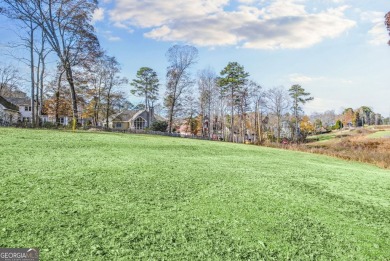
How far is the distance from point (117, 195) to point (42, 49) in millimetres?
22662

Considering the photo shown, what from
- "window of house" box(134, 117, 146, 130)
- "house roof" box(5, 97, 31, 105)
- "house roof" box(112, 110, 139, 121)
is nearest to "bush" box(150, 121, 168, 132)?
"window of house" box(134, 117, 146, 130)

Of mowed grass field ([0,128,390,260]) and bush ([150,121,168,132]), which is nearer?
mowed grass field ([0,128,390,260])

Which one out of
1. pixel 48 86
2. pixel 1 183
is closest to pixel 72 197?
pixel 1 183

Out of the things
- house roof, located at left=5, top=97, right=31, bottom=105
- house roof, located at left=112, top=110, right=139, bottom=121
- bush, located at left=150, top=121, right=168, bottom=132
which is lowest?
bush, located at left=150, top=121, right=168, bottom=132

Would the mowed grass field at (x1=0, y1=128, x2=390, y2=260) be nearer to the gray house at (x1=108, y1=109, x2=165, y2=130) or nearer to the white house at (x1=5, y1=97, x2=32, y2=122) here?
the white house at (x1=5, y1=97, x2=32, y2=122)

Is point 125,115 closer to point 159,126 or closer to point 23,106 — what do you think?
point 23,106

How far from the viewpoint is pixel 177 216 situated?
3473 millimetres

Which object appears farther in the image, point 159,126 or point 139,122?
point 139,122

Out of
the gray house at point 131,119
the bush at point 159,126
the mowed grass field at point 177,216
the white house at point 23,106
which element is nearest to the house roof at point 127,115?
the gray house at point 131,119

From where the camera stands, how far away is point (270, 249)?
2.90m

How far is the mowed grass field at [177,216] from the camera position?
8.89ft

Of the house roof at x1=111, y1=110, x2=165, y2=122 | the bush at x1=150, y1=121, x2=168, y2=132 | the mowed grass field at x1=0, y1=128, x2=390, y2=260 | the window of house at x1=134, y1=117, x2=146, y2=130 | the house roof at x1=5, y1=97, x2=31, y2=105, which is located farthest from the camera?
the window of house at x1=134, y1=117, x2=146, y2=130

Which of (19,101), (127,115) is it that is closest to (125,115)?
(127,115)

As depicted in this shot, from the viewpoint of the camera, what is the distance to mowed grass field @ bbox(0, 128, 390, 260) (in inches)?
107
